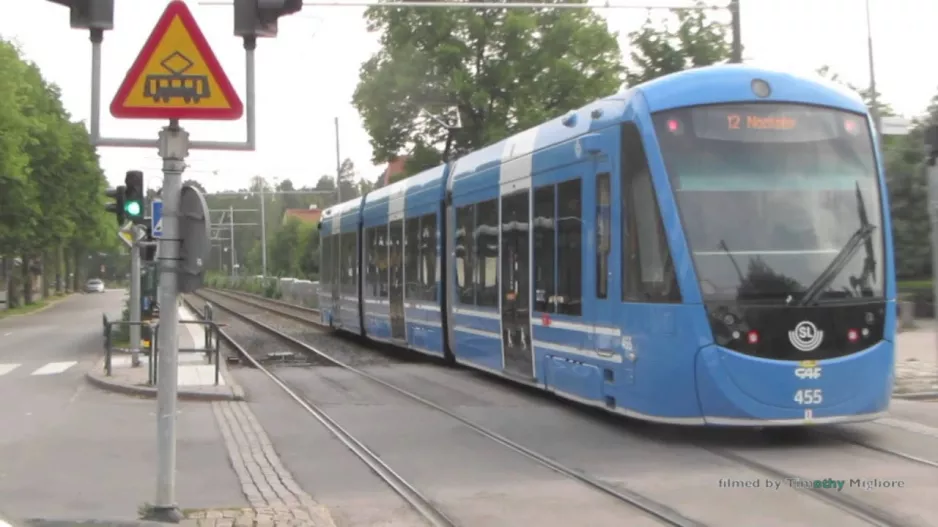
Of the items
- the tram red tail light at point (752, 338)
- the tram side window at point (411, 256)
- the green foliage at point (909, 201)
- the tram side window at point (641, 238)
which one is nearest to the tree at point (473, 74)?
the green foliage at point (909, 201)

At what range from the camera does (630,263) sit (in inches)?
413

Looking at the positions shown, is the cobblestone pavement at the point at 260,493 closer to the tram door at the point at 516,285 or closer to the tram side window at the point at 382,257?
the tram door at the point at 516,285

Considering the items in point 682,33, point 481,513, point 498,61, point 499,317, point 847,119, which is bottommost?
point 481,513

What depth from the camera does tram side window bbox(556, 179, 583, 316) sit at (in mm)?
11680

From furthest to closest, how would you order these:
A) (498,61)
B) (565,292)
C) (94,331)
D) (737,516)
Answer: (498,61) → (94,331) → (565,292) → (737,516)

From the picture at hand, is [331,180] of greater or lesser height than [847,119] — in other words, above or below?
above

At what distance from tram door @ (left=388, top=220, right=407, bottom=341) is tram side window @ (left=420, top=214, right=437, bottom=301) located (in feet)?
4.63

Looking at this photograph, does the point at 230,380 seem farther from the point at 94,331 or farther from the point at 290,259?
the point at 290,259

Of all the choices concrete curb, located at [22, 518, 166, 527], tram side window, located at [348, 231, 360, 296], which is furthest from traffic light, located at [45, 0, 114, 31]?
tram side window, located at [348, 231, 360, 296]

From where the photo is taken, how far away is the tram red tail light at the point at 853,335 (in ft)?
32.4

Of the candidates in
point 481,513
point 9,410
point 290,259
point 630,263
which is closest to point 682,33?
point 630,263

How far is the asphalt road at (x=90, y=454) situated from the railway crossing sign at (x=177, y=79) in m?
2.69

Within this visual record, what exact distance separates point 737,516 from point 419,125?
3303cm

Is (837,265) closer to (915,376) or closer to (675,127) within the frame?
(675,127)
